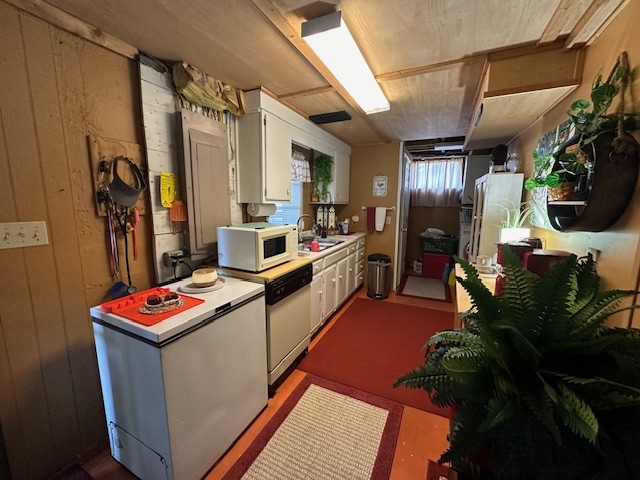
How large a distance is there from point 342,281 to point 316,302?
764mm

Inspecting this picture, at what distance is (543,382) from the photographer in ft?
1.78

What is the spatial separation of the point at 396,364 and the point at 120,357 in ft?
6.53

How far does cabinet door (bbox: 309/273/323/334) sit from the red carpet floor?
186 millimetres

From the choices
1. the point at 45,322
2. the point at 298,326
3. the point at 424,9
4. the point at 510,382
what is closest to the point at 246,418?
the point at 298,326

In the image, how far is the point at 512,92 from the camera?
165cm

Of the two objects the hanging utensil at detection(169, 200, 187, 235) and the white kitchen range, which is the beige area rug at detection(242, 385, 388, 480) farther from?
the hanging utensil at detection(169, 200, 187, 235)

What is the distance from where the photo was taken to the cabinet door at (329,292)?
2.79 m

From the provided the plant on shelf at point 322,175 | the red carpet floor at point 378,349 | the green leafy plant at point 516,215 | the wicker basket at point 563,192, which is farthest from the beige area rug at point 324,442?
the plant on shelf at point 322,175

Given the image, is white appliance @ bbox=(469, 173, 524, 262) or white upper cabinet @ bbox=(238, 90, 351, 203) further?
white appliance @ bbox=(469, 173, 524, 262)

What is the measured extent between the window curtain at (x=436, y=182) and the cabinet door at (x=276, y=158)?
10.9ft

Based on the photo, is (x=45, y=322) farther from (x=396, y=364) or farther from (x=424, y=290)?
(x=424, y=290)

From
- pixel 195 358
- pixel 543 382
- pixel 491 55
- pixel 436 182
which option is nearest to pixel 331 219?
pixel 491 55

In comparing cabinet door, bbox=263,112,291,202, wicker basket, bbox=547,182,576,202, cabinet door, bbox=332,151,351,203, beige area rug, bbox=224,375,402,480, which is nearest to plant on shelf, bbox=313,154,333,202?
cabinet door, bbox=332,151,351,203

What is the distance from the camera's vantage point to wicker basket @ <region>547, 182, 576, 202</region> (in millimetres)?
1234
